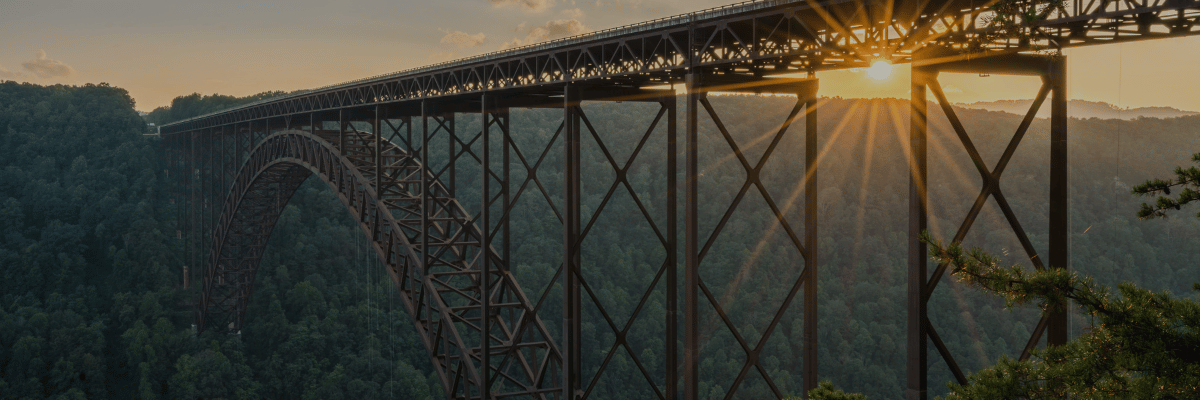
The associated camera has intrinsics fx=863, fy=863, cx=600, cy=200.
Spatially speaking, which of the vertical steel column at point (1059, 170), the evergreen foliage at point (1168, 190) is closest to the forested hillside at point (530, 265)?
the vertical steel column at point (1059, 170)

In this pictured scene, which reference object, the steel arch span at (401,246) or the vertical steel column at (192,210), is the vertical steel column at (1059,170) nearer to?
the steel arch span at (401,246)

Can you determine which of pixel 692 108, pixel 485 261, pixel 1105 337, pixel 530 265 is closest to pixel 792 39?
pixel 692 108

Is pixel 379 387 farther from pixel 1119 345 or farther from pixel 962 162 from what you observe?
pixel 962 162

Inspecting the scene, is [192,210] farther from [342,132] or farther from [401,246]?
[401,246]

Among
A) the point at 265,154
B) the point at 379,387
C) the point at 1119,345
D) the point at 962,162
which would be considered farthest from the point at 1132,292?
the point at 962,162

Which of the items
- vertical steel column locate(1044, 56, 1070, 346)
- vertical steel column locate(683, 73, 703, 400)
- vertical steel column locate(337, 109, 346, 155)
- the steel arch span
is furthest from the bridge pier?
vertical steel column locate(337, 109, 346, 155)

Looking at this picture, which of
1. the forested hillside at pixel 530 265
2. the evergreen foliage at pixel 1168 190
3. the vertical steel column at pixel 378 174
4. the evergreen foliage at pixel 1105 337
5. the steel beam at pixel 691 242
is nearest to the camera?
the evergreen foliage at pixel 1105 337
